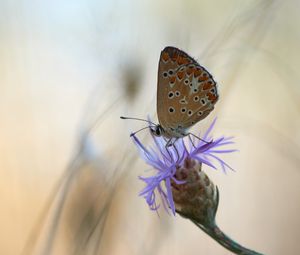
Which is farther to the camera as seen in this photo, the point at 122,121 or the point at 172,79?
the point at 122,121

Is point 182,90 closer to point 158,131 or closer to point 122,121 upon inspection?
point 158,131

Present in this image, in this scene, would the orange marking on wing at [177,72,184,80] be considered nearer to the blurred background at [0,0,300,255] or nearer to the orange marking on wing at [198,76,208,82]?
the orange marking on wing at [198,76,208,82]

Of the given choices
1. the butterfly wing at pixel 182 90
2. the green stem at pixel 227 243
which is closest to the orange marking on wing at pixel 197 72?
the butterfly wing at pixel 182 90

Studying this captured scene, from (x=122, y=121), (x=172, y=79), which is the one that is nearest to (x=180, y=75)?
(x=172, y=79)

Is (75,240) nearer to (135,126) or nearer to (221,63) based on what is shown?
(135,126)

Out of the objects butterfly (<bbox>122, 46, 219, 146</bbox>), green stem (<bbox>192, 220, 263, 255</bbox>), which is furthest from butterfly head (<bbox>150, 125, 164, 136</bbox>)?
green stem (<bbox>192, 220, 263, 255</bbox>)

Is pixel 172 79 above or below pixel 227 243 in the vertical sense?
above

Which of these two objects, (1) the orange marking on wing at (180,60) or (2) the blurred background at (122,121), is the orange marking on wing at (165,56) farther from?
(2) the blurred background at (122,121)
